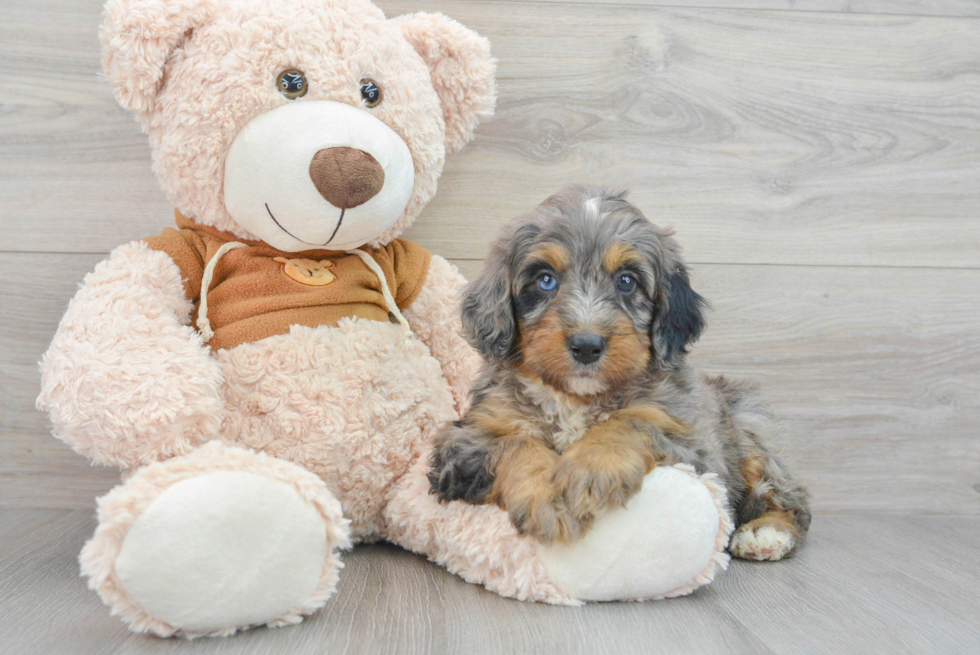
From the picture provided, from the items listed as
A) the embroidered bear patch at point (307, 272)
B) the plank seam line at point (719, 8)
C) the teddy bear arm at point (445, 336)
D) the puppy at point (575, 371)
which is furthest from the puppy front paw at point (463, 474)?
the plank seam line at point (719, 8)

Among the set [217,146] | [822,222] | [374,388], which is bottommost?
[374,388]

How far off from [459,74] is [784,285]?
148 centimetres

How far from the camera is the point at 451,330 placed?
8.34 feet

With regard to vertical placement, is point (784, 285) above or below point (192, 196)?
below

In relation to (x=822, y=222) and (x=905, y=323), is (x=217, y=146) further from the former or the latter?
(x=905, y=323)

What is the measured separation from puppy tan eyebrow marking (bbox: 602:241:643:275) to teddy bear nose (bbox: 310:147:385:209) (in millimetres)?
625

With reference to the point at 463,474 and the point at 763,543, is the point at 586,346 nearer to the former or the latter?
the point at 463,474

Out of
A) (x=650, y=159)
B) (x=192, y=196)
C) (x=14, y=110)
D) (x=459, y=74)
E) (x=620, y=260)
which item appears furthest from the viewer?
(x=650, y=159)

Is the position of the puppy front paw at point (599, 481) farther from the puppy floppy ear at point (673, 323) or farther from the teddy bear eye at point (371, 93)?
the teddy bear eye at point (371, 93)

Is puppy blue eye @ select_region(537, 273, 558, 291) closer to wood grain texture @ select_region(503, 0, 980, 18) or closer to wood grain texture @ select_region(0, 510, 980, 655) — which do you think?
wood grain texture @ select_region(0, 510, 980, 655)

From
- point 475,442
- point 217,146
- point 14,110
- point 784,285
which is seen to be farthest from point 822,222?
point 14,110

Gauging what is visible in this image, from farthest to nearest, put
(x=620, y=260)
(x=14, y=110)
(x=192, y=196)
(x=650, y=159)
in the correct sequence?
(x=650, y=159), (x=14, y=110), (x=192, y=196), (x=620, y=260)

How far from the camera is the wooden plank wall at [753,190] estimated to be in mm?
2752

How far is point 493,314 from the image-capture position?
6.86 feet
